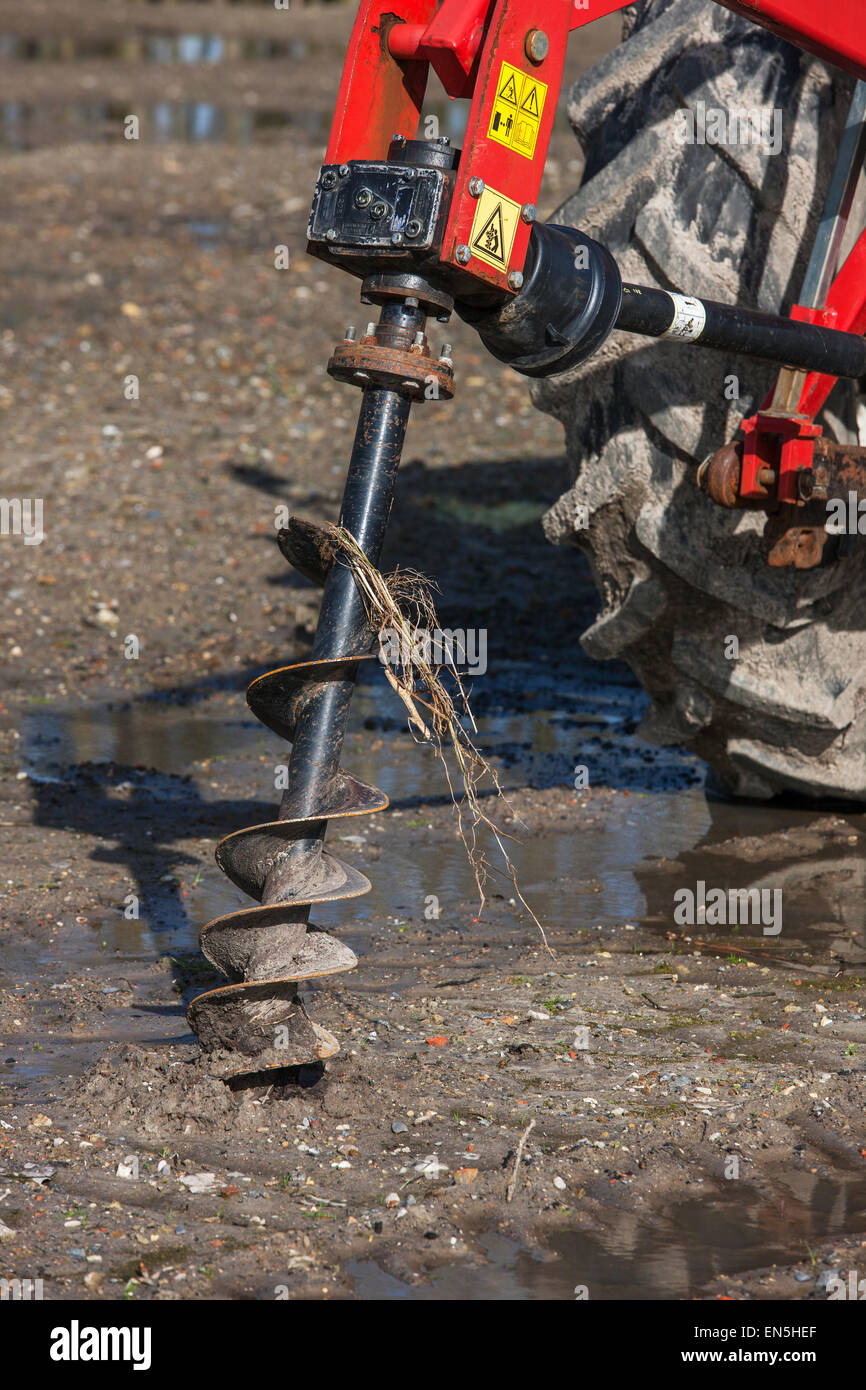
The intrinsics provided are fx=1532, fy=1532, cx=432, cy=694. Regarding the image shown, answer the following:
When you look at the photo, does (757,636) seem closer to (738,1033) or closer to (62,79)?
(738,1033)

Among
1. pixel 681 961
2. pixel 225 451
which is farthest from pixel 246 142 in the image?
pixel 681 961

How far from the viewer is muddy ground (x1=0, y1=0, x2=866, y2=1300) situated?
2553mm

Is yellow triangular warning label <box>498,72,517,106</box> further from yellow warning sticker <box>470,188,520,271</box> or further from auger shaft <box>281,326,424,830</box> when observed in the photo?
auger shaft <box>281,326,424,830</box>

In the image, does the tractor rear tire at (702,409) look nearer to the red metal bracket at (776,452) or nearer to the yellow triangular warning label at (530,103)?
the red metal bracket at (776,452)

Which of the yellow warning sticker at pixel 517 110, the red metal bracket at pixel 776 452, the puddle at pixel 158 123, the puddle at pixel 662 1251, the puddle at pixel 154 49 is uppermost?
the puddle at pixel 154 49

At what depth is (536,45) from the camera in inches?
105

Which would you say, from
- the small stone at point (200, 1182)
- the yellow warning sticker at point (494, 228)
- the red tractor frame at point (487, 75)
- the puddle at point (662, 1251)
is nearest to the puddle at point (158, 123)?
the red tractor frame at point (487, 75)

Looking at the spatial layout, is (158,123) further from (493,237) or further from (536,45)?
(493,237)

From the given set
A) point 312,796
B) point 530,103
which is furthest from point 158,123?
point 312,796

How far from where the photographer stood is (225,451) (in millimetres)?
7723

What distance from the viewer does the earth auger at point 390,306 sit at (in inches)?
102

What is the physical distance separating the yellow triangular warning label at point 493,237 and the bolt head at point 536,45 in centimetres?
28

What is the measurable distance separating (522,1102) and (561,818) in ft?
5.71

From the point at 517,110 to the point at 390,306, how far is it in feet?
1.33
